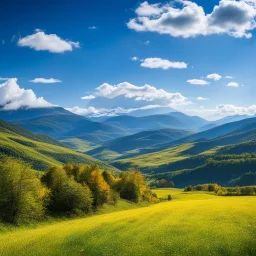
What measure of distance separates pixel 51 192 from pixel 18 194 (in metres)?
18.1

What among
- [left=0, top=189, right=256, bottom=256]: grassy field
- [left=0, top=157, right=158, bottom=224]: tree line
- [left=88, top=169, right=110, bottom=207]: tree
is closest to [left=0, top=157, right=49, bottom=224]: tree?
[left=0, top=157, right=158, bottom=224]: tree line

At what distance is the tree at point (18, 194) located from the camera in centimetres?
6888

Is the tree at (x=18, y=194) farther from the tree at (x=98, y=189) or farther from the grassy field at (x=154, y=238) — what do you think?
the tree at (x=98, y=189)

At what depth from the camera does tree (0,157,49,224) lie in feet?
226

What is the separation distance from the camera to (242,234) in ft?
146

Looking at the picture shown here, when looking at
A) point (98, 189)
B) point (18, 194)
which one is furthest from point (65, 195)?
point (18, 194)

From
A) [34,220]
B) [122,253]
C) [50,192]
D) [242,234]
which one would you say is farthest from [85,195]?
[242,234]

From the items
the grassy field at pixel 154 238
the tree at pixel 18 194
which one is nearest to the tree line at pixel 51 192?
the tree at pixel 18 194

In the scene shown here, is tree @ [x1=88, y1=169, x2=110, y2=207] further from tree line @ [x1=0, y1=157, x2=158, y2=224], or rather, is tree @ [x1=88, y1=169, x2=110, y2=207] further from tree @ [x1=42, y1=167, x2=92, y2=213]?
tree @ [x1=42, y1=167, x2=92, y2=213]

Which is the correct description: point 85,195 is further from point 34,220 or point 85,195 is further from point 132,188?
point 132,188

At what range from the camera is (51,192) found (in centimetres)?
8775

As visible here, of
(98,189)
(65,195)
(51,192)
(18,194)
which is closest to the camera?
(18,194)

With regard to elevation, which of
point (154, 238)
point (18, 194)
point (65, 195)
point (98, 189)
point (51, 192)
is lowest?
point (154, 238)

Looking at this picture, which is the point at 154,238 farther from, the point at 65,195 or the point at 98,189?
the point at 98,189
